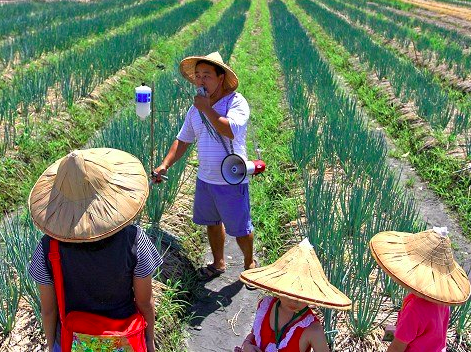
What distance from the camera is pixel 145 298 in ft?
4.92

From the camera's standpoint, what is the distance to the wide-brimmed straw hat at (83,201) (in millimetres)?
1315

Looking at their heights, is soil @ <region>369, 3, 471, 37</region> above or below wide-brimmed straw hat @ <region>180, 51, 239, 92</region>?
below

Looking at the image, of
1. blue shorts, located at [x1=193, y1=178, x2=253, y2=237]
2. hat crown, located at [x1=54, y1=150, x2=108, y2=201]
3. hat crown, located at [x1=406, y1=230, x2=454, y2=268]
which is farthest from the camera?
blue shorts, located at [x1=193, y1=178, x2=253, y2=237]

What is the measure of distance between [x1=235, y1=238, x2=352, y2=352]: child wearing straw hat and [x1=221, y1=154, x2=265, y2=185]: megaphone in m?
0.85

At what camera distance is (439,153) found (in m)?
4.36

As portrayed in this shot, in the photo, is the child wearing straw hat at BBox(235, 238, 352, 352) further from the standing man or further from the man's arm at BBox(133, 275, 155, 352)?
the standing man

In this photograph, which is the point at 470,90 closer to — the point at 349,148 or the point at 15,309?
the point at 349,148

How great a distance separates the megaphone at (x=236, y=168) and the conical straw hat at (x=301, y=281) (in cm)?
88

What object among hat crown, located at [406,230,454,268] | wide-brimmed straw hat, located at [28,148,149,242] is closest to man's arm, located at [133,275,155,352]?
wide-brimmed straw hat, located at [28,148,149,242]

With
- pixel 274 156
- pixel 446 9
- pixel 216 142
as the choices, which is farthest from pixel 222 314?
pixel 446 9

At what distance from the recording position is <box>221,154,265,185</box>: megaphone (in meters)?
2.38

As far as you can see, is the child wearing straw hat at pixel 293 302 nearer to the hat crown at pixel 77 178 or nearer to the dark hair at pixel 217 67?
the hat crown at pixel 77 178

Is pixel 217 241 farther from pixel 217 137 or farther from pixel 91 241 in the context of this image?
pixel 91 241

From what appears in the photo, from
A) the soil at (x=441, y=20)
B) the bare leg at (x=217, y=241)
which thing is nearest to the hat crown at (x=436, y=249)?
the bare leg at (x=217, y=241)
